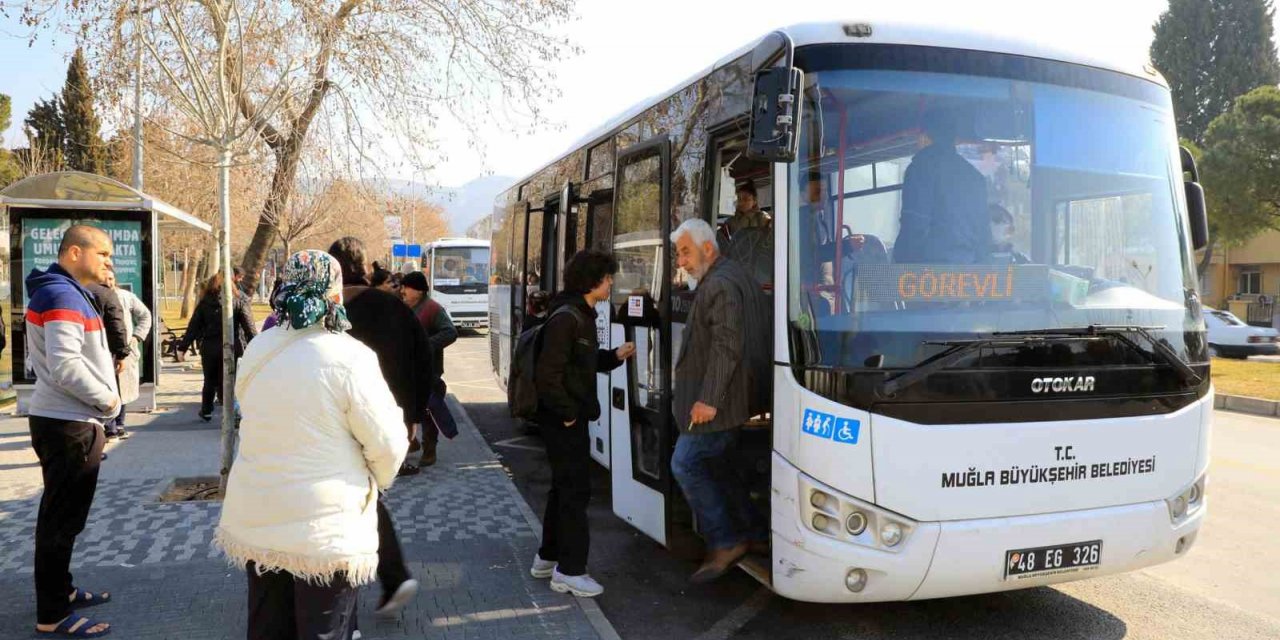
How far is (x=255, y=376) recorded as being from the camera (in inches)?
119

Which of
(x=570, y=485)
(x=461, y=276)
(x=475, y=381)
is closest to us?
(x=570, y=485)

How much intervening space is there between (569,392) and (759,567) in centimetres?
135

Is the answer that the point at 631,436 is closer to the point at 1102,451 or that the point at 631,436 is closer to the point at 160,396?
the point at 1102,451

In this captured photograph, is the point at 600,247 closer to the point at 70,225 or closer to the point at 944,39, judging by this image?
the point at 944,39

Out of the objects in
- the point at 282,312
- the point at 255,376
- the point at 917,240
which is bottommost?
the point at 255,376

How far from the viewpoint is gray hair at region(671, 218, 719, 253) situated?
500cm

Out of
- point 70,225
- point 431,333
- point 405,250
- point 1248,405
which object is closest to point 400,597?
point 431,333

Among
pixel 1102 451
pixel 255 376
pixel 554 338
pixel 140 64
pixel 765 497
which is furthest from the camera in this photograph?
pixel 140 64

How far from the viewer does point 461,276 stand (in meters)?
28.7

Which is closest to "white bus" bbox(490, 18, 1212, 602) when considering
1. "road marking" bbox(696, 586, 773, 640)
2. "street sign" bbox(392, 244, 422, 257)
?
"road marking" bbox(696, 586, 773, 640)

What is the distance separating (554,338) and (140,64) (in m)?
6.13

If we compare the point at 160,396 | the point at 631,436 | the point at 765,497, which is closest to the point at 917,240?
the point at 765,497

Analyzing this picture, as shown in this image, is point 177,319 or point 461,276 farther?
point 177,319

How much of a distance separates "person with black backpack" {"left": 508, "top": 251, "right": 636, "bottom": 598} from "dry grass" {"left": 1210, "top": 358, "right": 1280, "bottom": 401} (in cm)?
1255
